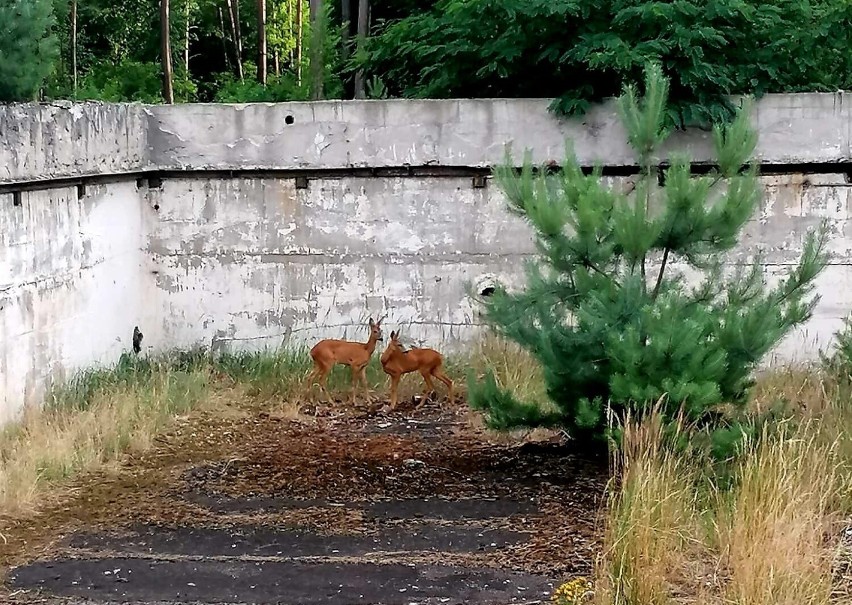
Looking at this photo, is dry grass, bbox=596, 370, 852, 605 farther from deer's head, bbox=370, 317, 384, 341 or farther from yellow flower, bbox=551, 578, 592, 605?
deer's head, bbox=370, 317, 384, 341

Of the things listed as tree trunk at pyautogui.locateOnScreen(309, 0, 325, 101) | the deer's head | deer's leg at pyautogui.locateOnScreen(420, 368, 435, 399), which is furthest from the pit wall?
tree trunk at pyautogui.locateOnScreen(309, 0, 325, 101)

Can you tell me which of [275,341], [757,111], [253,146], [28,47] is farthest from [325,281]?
[757,111]

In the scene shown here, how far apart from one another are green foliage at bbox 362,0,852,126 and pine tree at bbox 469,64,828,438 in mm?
2257

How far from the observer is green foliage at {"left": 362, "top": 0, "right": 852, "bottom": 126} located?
27.0ft

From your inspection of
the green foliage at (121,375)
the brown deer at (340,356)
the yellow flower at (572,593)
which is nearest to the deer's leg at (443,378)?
the brown deer at (340,356)

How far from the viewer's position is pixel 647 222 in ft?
18.8

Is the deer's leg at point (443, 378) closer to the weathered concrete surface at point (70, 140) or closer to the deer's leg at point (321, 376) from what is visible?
the deer's leg at point (321, 376)

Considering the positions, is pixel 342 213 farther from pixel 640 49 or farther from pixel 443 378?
pixel 640 49

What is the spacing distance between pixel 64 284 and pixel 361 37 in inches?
194

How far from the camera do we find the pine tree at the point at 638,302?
545 centimetres

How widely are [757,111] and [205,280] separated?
194 inches

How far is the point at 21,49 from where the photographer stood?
24.1ft

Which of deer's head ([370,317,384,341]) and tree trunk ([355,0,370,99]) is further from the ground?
tree trunk ([355,0,370,99])

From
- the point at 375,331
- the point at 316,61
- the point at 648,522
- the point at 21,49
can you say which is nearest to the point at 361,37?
the point at 316,61
